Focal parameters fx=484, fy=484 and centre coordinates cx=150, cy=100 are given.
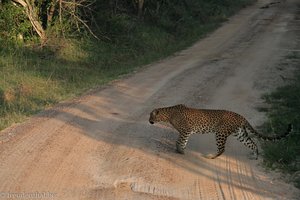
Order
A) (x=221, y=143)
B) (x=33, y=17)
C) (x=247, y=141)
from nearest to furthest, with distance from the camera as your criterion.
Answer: (x=221, y=143), (x=247, y=141), (x=33, y=17)

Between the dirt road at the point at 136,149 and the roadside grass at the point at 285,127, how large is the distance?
0.34 metres

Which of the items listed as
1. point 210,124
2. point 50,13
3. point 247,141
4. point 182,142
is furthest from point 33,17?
point 247,141

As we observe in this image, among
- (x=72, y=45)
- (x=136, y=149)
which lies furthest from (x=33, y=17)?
(x=136, y=149)

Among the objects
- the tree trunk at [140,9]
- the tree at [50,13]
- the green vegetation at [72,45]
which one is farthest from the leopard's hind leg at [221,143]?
the tree trunk at [140,9]

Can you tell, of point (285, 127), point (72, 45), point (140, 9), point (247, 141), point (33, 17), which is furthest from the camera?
point (140, 9)

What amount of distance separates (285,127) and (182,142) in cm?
283

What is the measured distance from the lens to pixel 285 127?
10.5m

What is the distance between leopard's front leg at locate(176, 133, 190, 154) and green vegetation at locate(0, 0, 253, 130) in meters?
3.92

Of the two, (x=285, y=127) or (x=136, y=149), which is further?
(x=285, y=127)

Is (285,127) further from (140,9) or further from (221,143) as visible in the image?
(140,9)

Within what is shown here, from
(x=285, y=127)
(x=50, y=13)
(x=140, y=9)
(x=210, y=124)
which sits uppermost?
(x=50, y=13)

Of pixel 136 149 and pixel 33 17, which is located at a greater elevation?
pixel 33 17

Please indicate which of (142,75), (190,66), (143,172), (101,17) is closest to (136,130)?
(143,172)

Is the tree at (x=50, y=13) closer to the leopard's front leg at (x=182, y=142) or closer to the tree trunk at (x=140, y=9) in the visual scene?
the tree trunk at (x=140, y=9)
